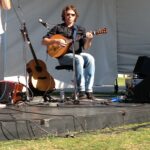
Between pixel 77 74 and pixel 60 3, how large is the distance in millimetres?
1936

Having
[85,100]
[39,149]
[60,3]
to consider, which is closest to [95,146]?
[39,149]

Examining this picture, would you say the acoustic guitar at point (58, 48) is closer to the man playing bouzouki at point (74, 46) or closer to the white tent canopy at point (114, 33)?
the man playing bouzouki at point (74, 46)

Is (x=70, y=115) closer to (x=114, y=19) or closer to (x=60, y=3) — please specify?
(x=60, y=3)

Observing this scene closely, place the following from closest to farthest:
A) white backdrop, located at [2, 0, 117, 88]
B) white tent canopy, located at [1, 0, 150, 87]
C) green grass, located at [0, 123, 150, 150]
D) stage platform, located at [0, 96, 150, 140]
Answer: green grass, located at [0, 123, 150, 150], stage platform, located at [0, 96, 150, 140], white backdrop, located at [2, 0, 117, 88], white tent canopy, located at [1, 0, 150, 87]

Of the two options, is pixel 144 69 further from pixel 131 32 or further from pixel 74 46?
pixel 131 32

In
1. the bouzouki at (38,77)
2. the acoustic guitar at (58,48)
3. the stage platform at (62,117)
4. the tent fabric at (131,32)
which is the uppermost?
the tent fabric at (131,32)

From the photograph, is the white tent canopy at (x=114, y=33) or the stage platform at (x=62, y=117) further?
the white tent canopy at (x=114, y=33)

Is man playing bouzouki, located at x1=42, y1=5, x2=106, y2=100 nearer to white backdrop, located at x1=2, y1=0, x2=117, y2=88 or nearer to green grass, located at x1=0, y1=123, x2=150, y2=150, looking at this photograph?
white backdrop, located at x1=2, y1=0, x2=117, y2=88

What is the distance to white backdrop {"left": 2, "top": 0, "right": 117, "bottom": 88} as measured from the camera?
21.6 feet

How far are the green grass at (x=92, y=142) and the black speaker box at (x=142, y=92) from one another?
1.44 metres

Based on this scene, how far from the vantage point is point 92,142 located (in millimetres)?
3529

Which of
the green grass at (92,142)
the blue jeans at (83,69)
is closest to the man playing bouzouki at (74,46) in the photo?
the blue jeans at (83,69)

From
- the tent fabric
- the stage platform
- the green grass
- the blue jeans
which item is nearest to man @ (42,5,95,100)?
the blue jeans

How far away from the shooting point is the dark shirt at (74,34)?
218 inches
